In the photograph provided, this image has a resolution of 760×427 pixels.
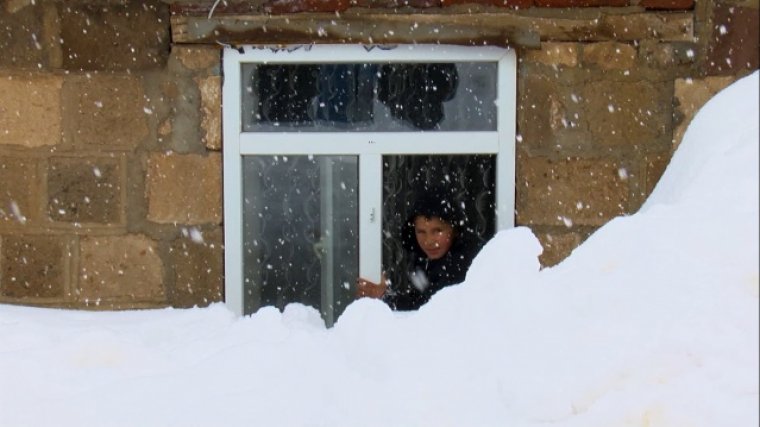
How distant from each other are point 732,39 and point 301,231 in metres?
1.97

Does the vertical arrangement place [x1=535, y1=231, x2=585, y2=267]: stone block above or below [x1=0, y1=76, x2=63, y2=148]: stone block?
below

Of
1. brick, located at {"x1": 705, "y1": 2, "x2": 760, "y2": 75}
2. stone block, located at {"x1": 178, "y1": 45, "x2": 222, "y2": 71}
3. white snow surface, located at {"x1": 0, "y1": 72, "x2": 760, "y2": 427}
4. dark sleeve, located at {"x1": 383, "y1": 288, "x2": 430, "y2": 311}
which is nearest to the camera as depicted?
white snow surface, located at {"x1": 0, "y1": 72, "x2": 760, "y2": 427}

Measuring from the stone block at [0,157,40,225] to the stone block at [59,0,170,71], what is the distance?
45 centimetres

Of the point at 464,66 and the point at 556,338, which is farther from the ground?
the point at 464,66

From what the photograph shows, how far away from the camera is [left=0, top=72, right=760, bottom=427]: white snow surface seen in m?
1.13

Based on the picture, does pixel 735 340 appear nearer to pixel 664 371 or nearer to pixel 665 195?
pixel 664 371

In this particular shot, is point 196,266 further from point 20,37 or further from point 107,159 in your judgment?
point 20,37

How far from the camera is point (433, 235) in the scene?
394 cm

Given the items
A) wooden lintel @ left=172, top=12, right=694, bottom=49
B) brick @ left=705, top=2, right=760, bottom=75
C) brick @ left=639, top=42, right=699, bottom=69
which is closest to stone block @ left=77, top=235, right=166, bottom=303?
wooden lintel @ left=172, top=12, right=694, bottom=49

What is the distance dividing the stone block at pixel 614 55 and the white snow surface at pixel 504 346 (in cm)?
238

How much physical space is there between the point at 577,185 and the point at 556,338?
2636 mm

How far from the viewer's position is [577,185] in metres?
3.83

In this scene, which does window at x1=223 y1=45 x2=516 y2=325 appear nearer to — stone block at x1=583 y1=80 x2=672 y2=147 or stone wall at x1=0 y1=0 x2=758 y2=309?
stone wall at x1=0 y1=0 x2=758 y2=309

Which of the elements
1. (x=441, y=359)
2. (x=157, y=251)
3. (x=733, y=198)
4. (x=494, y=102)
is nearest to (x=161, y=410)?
(x=441, y=359)
